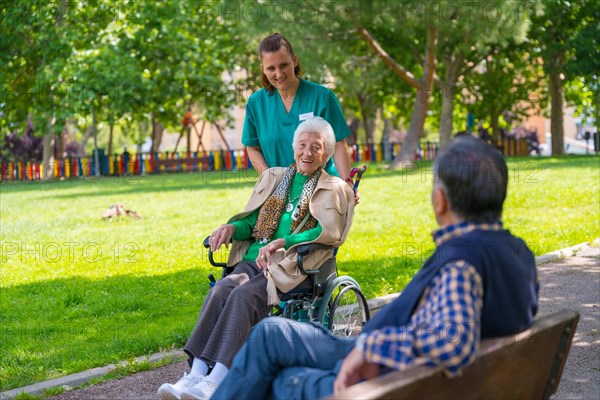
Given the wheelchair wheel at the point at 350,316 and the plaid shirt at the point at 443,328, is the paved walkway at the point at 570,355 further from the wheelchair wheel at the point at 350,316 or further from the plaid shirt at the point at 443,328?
the plaid shirt at the point at 443,328

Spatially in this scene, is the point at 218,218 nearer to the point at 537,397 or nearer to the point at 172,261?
the point at 172,261

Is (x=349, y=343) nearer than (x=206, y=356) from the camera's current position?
Yes

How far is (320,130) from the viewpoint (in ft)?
16.5

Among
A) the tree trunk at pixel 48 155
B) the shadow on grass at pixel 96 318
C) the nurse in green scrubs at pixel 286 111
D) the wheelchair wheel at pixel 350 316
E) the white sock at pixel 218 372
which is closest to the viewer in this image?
the white sock at pixel 218 372

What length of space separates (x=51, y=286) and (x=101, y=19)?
28909 millimetres

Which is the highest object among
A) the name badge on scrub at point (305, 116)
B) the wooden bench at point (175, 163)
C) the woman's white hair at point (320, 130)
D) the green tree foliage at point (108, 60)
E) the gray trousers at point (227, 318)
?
the green tree foliage at point (108, 60)

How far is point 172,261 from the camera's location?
10.9m

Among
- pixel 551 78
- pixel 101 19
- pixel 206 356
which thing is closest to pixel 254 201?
pixel 206 356

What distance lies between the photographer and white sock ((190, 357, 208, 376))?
4512 mm

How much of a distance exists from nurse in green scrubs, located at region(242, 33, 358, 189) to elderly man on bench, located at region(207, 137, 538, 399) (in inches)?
106

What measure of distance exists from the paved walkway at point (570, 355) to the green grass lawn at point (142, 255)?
0.46 meters

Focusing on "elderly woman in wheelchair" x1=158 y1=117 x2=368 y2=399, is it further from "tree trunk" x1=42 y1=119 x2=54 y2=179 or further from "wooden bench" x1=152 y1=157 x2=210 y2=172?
"wooden bench" x1=152 y1=157 x2=210 y2=172

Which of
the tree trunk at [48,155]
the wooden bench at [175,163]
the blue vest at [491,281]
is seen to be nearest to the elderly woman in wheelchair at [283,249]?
the blue vest at [491,281]

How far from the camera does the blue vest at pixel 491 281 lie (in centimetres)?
273
